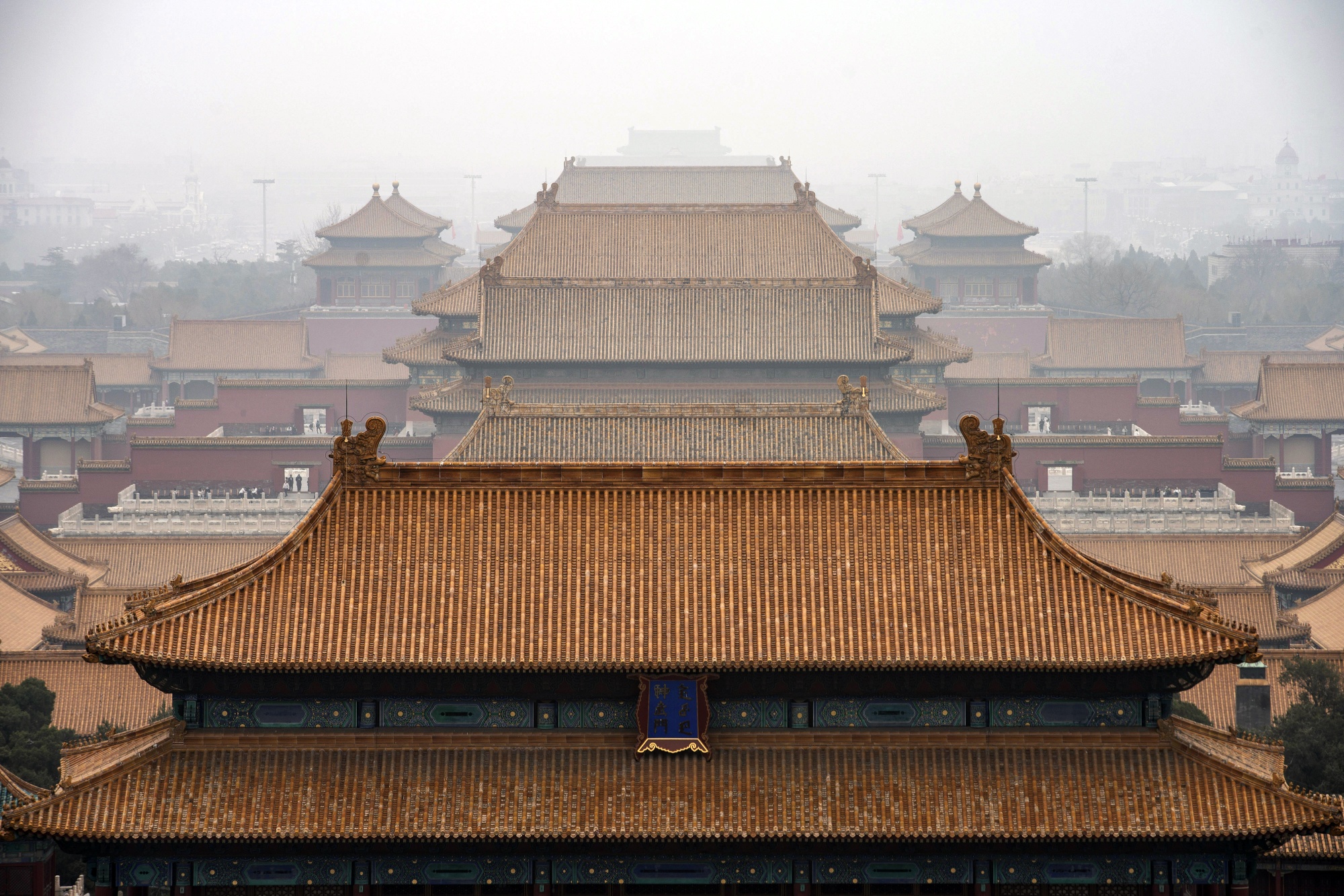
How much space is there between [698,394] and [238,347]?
1180 inches

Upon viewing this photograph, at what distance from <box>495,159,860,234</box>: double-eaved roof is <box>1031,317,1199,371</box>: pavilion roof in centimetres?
1564

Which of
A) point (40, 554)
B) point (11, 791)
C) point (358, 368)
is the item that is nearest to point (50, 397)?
point (358, 368)

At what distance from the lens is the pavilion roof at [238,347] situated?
75500mm

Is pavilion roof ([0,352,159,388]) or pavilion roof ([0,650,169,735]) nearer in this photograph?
pavilion roof ([0,650,169,735])

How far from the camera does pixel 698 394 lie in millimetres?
53781

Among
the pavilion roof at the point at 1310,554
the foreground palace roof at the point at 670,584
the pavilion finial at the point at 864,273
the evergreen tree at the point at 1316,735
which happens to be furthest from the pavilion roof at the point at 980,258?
the foreground palace roof at the point at 670,584

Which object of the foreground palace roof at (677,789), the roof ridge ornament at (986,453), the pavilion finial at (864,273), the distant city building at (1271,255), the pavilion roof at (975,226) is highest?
the distant city building at (1271,255)

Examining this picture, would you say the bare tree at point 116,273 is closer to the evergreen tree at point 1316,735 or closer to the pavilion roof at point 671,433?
the pavilion roof at point 671,433

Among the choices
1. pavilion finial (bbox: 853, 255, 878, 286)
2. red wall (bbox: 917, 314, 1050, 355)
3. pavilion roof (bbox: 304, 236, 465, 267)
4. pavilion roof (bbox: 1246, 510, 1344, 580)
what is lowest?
pavilion roof (bbox: 1246, 510, 1344, 580)

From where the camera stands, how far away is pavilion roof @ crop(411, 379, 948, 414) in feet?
176

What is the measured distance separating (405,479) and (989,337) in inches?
2748

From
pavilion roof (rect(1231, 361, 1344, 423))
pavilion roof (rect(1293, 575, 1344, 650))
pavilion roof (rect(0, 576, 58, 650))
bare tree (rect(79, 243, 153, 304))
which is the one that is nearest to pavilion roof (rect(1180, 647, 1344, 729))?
pavilion roof (rect(1293, 575, 1344, 650))

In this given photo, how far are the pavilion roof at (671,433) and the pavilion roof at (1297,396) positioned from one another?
28353mm

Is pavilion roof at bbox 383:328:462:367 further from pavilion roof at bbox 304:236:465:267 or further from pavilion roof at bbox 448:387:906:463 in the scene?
pavilion roof at bbox 304:236:465:267
